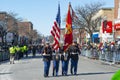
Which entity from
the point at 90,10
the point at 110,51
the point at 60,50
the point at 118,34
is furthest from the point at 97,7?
the point at 60,50

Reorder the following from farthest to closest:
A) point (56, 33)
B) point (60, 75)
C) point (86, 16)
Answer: point (86, 16), point (60, 75), point (56, 33)

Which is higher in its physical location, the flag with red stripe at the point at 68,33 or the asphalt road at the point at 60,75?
the flag with red stripe at the point at 68,33

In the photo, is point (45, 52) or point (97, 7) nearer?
point (45, 52)

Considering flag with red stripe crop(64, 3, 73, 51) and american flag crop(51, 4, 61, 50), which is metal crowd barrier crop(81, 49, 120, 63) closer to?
flag with red stripe crop(64, 3, 73, 51)

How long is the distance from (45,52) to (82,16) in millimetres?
60917

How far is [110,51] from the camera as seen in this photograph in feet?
125

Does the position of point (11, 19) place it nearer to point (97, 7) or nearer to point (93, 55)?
point (97, 7)

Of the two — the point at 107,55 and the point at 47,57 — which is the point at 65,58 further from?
the point at 107,55

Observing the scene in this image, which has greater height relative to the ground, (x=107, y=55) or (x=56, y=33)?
(x=56, y=33)

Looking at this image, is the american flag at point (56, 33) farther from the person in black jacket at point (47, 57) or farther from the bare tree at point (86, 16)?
the bare tree at point (86, 16)

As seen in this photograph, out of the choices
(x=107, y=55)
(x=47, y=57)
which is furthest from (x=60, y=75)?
(x=107, y=55)

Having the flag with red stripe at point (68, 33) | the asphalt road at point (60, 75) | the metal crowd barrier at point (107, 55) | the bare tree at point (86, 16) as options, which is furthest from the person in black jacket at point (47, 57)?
the bare tree at point (86, 16)

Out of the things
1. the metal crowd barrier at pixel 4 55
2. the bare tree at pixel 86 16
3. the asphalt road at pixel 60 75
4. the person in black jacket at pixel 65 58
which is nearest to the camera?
the asphalt road at pixel 60 75

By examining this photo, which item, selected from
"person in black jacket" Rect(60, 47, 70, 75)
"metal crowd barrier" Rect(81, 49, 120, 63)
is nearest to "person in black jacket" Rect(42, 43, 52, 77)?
"person in black jacket" Rect(60, 47, 70, 75)
